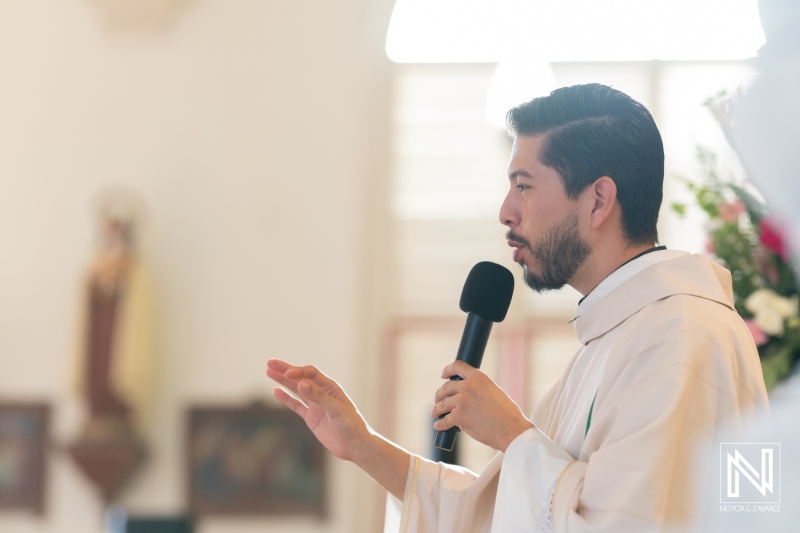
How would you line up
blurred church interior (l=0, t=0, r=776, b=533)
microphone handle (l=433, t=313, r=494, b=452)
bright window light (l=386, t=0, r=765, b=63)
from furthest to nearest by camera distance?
1. bright window light (l=386, t=0, r=765, b=63)
2. blurred church interior (l=0, t=0, r=776, b=533)
3. microphone handle (l=433, t=313, r=494, b=452)

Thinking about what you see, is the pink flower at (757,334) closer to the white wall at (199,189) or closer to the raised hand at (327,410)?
the raised hand at (327,410)

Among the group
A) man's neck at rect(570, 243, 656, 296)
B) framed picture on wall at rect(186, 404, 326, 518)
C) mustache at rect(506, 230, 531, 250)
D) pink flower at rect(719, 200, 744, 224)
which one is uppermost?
pink flower at rect(719, 200, 744, 224)

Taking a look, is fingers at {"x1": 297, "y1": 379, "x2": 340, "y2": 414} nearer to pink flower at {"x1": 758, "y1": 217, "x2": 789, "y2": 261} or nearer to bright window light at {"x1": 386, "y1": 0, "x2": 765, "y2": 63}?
pink flower at {"x1": 758, "y1": 217, "x2": 789, "y2": 261}

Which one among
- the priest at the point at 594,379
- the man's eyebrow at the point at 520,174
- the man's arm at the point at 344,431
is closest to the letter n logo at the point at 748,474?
the priest at the point at 594,379

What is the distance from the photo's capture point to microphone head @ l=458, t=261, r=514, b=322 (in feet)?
7.97

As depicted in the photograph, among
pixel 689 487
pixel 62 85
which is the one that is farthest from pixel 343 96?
pixel 689 487

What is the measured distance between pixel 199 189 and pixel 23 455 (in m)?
2.48

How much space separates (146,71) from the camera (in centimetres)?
795

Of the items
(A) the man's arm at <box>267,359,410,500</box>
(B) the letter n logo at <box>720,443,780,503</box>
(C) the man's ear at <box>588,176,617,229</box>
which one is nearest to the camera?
(B) the letter n logo at <box>720,443,780,503</box>

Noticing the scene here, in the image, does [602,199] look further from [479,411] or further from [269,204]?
[269,204]

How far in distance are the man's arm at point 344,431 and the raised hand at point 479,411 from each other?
525mm

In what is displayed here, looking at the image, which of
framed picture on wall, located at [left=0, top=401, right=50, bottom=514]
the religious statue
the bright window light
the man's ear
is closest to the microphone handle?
the man's ear

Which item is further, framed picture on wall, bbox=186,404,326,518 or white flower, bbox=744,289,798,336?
framed picture on wall, bbox=186,404,326,518

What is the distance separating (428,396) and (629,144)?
5.33 m
